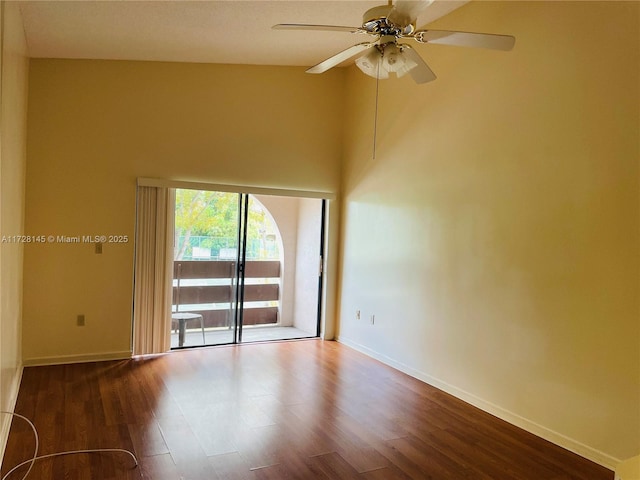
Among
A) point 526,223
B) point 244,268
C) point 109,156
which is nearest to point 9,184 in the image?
point 109,156

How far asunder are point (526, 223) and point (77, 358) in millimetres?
4497

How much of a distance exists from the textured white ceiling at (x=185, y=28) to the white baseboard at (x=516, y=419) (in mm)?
3341

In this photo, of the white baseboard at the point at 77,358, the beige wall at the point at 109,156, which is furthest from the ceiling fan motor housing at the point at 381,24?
the white baseboard at the point at 77,358

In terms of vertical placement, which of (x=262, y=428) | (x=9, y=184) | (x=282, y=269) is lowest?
(x=262, y=428)

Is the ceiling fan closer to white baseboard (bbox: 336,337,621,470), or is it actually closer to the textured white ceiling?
the textured white ceiling

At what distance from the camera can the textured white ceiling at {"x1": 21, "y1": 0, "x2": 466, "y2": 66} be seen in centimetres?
340

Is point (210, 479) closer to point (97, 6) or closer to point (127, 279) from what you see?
point (127, 279)

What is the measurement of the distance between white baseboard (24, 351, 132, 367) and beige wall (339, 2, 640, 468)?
2.86m

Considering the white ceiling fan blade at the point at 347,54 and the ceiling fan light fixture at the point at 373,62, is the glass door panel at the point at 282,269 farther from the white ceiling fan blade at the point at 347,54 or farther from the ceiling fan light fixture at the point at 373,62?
the ceiling fan light fixture at the point at 373,62

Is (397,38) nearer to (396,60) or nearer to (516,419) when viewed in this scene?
(396,60)

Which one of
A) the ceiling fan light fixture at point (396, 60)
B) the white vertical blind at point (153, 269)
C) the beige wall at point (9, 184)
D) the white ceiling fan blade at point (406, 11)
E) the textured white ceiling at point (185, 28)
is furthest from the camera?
the white vertical blind at point (153, 269)

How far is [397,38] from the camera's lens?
95.7 inches

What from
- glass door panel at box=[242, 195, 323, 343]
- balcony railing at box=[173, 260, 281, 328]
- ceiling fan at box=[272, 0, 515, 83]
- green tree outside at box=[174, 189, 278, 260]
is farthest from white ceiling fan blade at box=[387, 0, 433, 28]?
balcony railing at box=[173, 260, 281, 328]

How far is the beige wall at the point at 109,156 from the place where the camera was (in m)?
4.49
